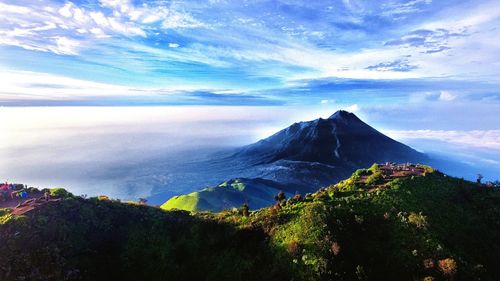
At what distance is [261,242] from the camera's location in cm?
2286

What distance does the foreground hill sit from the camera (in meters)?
20.2

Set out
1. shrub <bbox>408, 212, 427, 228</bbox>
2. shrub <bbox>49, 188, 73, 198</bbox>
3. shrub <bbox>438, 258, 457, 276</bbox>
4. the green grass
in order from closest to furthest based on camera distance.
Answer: shrub <bbox>438, 258, 457, 276</bbox> < shrub <bbox>408, 212, 427, 228</bbox> < shrub <bbox>49, 188, 73, 198</bbox> < the green grass

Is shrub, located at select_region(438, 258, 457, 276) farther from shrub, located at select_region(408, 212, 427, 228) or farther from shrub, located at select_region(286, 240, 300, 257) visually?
shrub, located at select_region(286, 240, 300, 257)

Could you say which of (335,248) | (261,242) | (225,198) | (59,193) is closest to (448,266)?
(335,248)

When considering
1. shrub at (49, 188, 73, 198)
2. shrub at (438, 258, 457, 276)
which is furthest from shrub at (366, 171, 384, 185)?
shrub at (49, 188, 73, 198)

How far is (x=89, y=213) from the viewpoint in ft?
80.6

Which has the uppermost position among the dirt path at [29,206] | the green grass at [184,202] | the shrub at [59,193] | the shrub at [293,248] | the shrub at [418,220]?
the shrub at [59,193]

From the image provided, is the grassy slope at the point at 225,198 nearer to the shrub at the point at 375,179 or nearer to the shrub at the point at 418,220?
the shrub at the point at 375,179

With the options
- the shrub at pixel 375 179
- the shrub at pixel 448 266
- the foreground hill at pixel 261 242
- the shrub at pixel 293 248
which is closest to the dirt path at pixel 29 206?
the foreground hill at pixel 261 242

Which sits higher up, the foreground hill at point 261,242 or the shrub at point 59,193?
the shrub at point 59,193

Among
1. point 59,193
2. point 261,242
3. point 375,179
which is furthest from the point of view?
point 375,179

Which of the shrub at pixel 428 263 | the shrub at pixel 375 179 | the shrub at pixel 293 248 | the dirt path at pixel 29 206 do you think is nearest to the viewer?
the shrub at pixel 428 263

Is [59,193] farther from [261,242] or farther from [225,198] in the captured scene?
[225,198]

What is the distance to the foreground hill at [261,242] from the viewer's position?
2019cm
